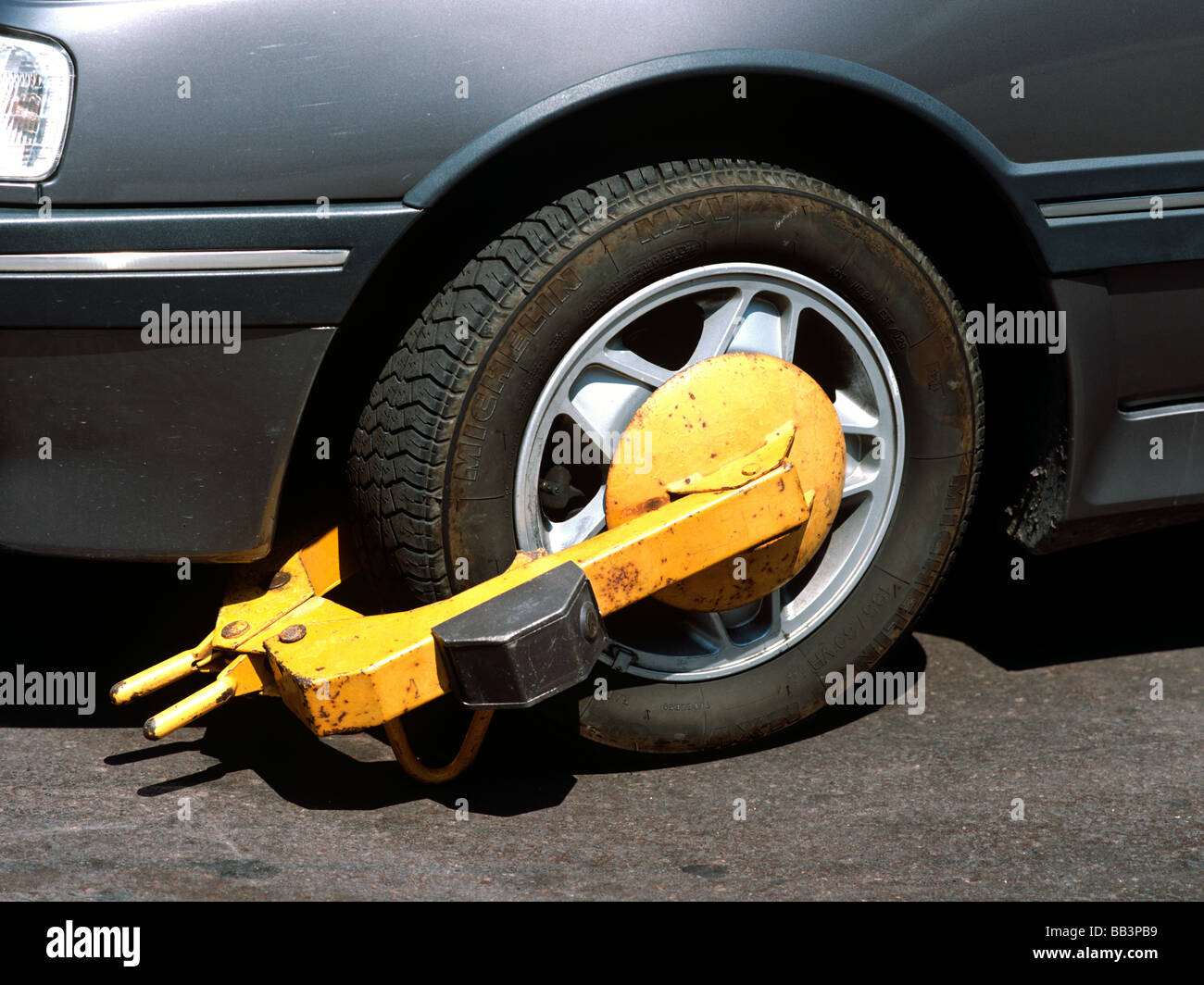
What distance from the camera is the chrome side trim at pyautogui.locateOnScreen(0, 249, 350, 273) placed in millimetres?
1849

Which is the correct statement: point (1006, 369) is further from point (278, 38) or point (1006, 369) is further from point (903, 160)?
point (278, 38)

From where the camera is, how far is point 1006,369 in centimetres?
243

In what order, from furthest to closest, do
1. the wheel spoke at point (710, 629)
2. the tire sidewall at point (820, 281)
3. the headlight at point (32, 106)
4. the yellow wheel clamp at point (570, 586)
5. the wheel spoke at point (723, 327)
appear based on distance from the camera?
1. the wheel spoke at point (710, 629)
2. the wheel spoke at point (723, 327)
3. the tire sidewall at point (820, 281)
4. the yellow wheel clamp at point (570, 586)
5. the headlight at point (32, 106)

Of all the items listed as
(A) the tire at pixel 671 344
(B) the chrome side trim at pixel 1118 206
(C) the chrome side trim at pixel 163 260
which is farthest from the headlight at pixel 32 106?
(B) the chrome side trim at pixel 1118 206

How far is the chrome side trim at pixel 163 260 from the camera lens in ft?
6.07

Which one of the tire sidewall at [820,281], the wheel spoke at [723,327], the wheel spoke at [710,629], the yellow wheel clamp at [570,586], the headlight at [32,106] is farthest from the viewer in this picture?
the wheel spoke at [710,629]

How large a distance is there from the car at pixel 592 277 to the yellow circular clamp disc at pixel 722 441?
0.17 feet

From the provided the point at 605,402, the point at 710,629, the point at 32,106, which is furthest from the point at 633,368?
the point at 32,106

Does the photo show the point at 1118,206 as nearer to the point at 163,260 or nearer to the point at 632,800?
the point at 632,800

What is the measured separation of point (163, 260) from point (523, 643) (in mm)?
745

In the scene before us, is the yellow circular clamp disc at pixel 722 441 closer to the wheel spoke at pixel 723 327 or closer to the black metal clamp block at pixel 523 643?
the wheel spoke at pixel 723 327

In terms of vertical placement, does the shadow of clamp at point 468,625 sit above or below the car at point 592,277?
below

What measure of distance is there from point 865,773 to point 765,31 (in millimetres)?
1243
